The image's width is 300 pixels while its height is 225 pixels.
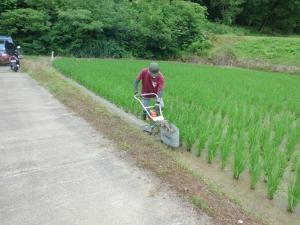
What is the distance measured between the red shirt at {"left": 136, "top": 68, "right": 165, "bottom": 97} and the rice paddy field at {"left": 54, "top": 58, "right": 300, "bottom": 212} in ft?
2.07

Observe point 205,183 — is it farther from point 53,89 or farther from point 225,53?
point 225,53

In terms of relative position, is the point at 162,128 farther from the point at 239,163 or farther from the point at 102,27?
the point at 102,27

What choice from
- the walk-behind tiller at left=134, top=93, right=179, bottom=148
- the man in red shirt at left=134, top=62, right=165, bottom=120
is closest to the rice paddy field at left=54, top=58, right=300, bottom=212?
the walk-behind tiller at left=134, top=93, right=179, bottom=148

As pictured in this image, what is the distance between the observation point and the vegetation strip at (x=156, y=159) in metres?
3.69

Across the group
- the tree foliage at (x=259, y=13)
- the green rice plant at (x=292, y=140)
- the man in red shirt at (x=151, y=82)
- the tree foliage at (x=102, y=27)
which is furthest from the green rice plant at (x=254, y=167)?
the tree foliage at (x=259, y=13)

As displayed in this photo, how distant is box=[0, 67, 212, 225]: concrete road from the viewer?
3539 millimetres

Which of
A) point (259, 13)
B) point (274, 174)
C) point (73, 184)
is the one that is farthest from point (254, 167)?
point (259, 13)

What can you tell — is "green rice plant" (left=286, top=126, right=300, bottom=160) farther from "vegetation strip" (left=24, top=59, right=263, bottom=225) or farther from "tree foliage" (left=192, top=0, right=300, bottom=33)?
"tree foliage" (left=192, top=0, right=300, bottom=33)

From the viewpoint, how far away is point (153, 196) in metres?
4.00

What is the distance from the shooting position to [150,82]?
641cm

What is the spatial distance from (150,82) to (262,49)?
18.8m

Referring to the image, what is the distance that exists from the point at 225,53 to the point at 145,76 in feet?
60.3

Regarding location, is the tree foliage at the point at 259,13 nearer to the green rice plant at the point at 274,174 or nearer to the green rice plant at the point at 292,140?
the green rice plant at the point at 292,140

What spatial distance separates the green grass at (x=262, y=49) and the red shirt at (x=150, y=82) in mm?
16218
